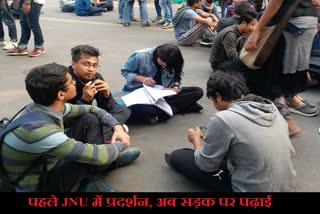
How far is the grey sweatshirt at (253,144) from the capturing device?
188cm

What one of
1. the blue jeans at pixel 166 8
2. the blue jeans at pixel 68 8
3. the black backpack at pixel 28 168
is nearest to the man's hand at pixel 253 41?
the black backpack at pixel 28 168

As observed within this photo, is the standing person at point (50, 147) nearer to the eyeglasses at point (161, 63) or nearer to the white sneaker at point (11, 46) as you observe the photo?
the eyeglasses at point (161, 63)

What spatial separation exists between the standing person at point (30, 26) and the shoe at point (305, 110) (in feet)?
11.8

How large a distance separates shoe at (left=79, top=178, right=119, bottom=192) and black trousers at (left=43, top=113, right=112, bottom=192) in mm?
37

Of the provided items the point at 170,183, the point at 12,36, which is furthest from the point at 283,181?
the point at 12,36

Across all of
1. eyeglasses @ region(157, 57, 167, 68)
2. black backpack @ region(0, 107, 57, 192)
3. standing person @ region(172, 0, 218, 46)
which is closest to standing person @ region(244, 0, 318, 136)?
eyeglasses @ region(157, 57, 167, 68)

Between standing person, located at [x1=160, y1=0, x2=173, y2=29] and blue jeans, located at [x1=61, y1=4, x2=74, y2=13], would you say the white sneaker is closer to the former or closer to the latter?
standing person, located at [x1=160, y1=0, x2=173, y2=29]

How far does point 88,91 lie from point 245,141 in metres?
1.30

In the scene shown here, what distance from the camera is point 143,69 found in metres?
3.45

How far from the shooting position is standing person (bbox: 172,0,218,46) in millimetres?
6133

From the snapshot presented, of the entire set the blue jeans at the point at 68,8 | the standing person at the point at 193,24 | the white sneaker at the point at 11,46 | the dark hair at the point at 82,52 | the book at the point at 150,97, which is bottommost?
the blue jeans at the point at 68,8

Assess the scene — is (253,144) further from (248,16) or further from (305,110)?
(248,16)

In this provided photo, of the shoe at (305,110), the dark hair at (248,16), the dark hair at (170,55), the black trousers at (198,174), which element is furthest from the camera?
the dark hair at (248,16)

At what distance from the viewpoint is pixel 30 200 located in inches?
81.4
